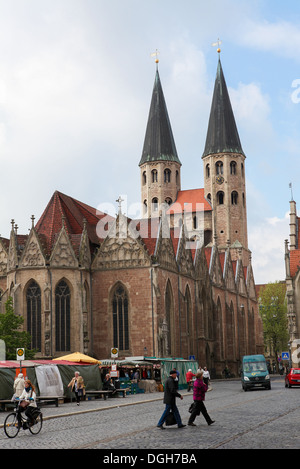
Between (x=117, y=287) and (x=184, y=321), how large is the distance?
8.68 meters

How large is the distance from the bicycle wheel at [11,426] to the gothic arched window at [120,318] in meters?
41.3

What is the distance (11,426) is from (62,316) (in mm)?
39077

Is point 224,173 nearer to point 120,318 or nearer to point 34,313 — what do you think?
point 120,318

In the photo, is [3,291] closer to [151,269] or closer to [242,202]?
[151,269]

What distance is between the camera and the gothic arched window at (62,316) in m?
57.7

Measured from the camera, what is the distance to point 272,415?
77.4 ft

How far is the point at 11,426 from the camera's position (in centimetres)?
1930

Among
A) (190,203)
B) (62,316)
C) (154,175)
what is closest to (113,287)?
(62,316)

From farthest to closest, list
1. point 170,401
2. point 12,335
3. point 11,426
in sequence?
1. point 12,335
2. point 170,401
3. point 11,426

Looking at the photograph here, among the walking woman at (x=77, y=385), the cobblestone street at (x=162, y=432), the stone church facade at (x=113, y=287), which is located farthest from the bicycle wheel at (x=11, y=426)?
the stone church facade at (x=113, y=287)

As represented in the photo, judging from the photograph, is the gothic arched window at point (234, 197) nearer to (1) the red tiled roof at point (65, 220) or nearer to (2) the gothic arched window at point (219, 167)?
(2) the gothic arched window at point (219, 167)

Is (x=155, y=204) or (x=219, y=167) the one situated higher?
(x=219, y=167)

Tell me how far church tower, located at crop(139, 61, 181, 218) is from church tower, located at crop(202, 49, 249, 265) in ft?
21.0

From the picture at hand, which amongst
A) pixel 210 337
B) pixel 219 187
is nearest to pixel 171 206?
pixel 219 187
